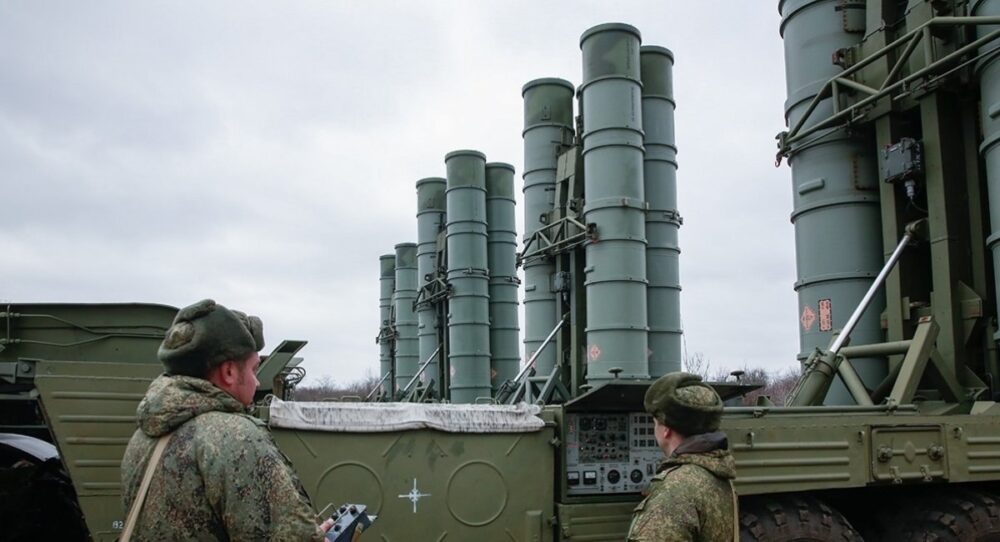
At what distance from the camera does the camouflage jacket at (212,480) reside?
1905 mm

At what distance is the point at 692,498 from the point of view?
94.3 inches

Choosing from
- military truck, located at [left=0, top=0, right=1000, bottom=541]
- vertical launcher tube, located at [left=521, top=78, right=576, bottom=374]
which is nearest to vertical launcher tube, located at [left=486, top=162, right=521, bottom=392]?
vertical launcher tube, located at [left=521, top=78, right=576, bottom=374]

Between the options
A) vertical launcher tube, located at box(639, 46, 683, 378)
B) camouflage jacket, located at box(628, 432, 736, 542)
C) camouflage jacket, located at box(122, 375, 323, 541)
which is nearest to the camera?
camouflage jacket, located at box(122, 375, 323, 541)

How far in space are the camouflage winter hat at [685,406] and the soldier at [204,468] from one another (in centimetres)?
112

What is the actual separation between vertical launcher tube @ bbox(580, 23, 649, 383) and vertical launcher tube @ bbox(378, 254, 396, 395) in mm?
13350

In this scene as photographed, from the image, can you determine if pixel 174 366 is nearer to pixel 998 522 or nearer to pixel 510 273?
pixel 998 522

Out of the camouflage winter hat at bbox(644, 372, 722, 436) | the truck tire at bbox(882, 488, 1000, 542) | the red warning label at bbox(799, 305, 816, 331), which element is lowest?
the truck tire at bbox(882, 488, 1000, 542)

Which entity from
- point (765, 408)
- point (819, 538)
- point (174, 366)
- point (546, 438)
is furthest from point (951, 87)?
point (174, 366)

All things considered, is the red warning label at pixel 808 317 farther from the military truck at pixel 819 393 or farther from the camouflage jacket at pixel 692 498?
the camouflage jacket at pixel 692 498

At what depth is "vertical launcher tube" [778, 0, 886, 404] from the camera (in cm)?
660

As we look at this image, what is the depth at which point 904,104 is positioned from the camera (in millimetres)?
6395

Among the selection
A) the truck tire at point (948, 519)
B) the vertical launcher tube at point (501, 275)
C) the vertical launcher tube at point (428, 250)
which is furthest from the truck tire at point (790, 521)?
the vertical launcher tube at point (428, 250)

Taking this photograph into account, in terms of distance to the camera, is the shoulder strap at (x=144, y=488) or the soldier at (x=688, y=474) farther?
the soldier at (x=688, y=474)

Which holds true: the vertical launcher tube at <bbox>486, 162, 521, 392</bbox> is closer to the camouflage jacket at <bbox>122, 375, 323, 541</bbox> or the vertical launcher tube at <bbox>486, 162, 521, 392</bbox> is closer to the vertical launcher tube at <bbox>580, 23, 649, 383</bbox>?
the vertical launcher tube at <bbox>580, 23, 649, 383</bbox>
